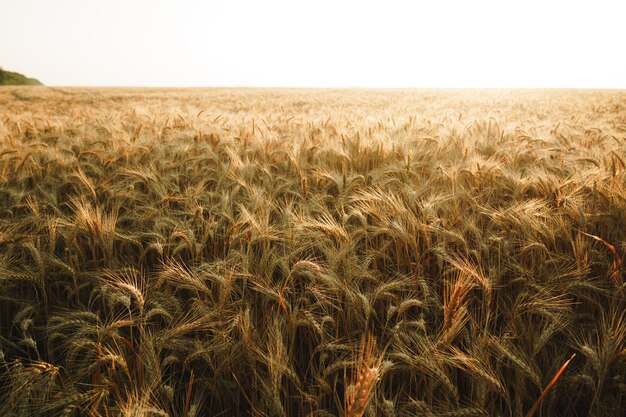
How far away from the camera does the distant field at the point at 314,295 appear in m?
0.90

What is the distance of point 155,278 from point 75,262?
1.27ft

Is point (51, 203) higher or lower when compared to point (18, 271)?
higher

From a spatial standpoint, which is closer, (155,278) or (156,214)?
(155,278)

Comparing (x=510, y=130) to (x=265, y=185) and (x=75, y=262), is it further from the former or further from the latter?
(x=75, y=262)

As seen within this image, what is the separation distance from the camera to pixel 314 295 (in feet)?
3.90

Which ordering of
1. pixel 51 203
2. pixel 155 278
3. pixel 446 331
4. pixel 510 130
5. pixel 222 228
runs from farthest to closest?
pixel 510 130
pixel 51 203
pixel 222 228
pixel 155 278
pixel 446 331

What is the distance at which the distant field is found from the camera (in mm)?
898

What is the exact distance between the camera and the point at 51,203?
1.80m

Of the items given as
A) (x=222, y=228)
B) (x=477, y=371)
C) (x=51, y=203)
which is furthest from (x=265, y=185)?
(x=477, y=371)

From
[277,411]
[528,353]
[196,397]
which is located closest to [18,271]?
[196,397]

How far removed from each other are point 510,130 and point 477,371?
11.5 ft

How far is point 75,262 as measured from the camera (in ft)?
4.47

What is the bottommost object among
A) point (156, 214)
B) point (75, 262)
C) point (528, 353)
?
point (528, 353)

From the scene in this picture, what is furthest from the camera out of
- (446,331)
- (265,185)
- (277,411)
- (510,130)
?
(510,130)
